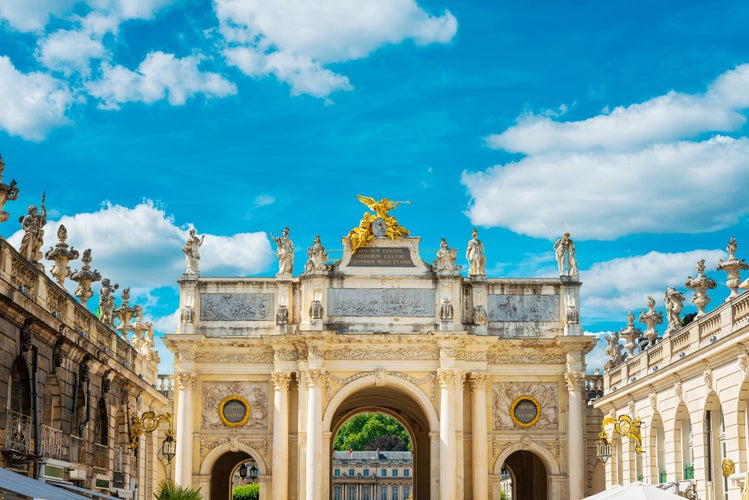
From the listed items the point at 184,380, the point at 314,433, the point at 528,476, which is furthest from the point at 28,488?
the point at 528,476

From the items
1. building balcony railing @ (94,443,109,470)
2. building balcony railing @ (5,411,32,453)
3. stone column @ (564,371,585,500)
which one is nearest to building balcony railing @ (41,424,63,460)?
building balcony railing @ (5,411,32,453)

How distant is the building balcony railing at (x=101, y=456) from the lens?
36.4 meters

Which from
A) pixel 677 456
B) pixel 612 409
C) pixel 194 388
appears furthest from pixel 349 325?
pixel 677 456

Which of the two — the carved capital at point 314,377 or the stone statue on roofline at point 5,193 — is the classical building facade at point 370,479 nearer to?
the carved capital at point 314,377

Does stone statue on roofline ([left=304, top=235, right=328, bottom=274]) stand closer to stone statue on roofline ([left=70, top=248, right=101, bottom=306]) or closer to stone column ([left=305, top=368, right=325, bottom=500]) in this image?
stone column ([left=305, top=368, right=325, bottom=500])

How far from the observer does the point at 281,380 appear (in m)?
53.9

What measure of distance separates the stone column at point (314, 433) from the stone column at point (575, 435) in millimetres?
12252

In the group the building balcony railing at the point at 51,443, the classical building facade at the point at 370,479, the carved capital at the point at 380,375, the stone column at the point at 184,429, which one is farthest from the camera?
the classical building facade at the point at 370,479

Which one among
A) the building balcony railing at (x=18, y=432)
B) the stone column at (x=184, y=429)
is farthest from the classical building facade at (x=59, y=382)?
the stone column at (x=184, y=429)

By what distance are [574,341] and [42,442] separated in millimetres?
31493

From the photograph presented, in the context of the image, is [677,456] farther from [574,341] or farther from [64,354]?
[64,354]

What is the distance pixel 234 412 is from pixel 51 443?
2544 centimetres

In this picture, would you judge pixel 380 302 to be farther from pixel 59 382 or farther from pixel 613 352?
pixel 59 382

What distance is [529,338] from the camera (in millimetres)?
54562
